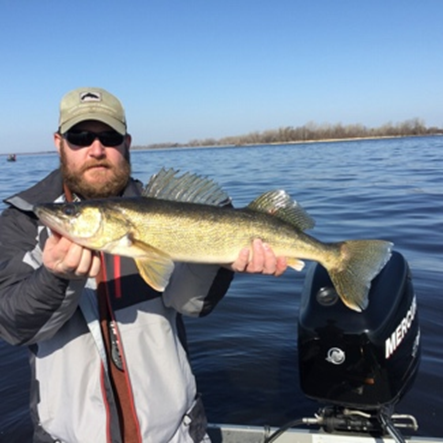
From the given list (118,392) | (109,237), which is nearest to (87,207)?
(109,237)

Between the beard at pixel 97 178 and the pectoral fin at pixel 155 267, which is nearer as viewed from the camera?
the pectoral fin at pixel 155 267

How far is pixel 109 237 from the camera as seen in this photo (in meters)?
2.96

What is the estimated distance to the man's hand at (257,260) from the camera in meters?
3.16

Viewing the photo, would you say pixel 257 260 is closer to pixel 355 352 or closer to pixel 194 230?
pixel 194 230

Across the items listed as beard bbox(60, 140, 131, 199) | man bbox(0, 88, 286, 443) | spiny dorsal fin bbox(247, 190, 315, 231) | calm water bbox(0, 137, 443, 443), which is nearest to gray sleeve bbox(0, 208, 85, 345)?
man bbox(0, 88, 286, 443)

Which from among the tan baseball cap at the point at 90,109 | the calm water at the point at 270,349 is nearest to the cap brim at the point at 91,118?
the tan baseball cap at the point at 90,109

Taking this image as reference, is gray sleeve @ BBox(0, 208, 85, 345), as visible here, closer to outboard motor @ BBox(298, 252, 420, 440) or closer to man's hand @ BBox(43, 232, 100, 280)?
man's hand @ BBox(43, 232, 100, 280)

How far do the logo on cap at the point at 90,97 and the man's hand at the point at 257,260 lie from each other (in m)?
1.66

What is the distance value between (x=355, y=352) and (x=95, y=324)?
6.74 ft

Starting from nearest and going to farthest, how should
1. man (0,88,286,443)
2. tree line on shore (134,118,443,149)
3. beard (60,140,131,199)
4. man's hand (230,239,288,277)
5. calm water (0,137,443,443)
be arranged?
man (0,88,286,443) < man's hand (230,239,288,277) < beard (60,140,131,199) < calm water (0,137,443,443) < tree line on shore (134,118,443,149)

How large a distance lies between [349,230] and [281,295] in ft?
14.0

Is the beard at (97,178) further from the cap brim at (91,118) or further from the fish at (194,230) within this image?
the fish at (194,230)

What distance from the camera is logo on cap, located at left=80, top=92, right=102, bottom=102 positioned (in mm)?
3461

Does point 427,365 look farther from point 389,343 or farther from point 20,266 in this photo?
point 20,266
